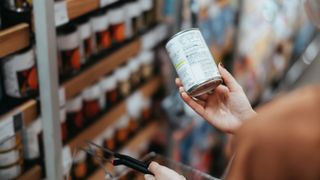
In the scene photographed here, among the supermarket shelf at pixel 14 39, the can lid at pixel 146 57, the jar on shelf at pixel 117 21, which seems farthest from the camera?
the can lid at pixel 146 57

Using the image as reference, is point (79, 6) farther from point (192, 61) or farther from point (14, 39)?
point (192, 61)

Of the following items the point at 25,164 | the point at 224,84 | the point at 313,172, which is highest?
the point at 313,172

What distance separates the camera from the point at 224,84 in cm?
136

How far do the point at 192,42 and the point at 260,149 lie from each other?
1.89 ft

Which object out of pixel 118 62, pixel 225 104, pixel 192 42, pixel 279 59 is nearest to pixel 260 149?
pixel 192 42

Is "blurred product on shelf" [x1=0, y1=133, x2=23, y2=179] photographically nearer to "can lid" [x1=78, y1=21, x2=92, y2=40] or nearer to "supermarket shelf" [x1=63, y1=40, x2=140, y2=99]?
"supermarket shelf" [x1=63, y1=40, x2=140, y2=99]

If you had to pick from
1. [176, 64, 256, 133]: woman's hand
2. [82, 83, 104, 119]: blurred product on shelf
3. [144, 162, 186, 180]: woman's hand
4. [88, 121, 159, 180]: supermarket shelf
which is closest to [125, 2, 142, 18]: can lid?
[82, 83, 104, 119]: blurred product on shelf

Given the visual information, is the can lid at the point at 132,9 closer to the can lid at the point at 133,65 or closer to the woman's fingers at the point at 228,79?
the can lid at the point at 133,65

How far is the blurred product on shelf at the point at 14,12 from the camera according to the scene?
4.53 ft

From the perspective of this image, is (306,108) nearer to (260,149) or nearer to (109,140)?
(260,149)

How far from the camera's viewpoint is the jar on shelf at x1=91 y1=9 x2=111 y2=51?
1.79 meters

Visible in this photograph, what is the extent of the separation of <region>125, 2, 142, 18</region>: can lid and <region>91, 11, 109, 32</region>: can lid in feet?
0.56

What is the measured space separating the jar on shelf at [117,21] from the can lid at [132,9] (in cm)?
4

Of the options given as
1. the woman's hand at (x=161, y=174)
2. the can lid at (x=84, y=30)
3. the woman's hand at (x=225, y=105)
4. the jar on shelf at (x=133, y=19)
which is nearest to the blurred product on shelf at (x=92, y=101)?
the can lid at (x=84, y=30)
